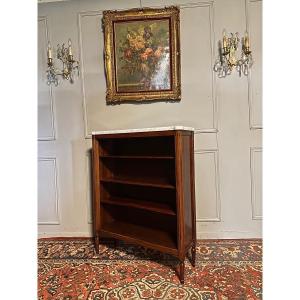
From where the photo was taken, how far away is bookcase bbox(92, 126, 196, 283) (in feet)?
6.25

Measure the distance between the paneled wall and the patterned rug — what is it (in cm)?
35

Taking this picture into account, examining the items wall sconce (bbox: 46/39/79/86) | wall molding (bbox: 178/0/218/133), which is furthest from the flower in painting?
wall sconce (bbox: 46/39/79/86)

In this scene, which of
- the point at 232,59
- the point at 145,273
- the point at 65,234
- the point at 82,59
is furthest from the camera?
the point at 65,234

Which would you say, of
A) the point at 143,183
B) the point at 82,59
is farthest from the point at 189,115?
the point at 82,59

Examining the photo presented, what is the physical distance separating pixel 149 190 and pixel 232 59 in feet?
5.05

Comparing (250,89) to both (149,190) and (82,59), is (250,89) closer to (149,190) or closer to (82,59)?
(149,190)

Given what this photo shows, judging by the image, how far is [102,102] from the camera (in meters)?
2.73

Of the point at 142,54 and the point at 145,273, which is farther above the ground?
the point at 142,54

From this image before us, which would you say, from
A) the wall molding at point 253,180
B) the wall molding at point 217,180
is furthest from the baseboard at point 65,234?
the wall molding at point 253,180

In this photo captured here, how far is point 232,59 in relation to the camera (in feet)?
8.11

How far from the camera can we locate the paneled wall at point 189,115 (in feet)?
8.34

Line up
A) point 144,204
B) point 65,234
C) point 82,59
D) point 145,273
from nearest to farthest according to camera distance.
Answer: point 145,273
point 144,204
point 82,59
point 65,234

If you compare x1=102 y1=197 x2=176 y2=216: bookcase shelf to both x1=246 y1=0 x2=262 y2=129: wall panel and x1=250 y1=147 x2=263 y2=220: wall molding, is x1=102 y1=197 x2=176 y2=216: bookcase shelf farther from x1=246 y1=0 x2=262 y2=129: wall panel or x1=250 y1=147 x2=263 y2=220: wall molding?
x1=246 y1=0 x2=262 y2=129: wall panel

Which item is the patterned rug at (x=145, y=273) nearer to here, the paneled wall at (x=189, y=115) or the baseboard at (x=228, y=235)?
the baseboard at (x=228, y=235)
